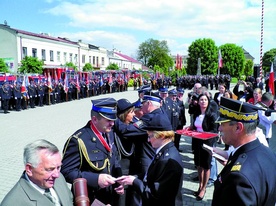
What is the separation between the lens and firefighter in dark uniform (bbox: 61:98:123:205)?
2.84m

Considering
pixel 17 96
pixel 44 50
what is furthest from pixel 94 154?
pixel 44 50

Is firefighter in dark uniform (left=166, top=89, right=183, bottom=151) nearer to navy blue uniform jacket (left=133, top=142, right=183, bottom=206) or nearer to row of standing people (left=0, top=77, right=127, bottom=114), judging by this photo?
navy blue uniform jacket (left=133, top=142, right=183, bottom=206)

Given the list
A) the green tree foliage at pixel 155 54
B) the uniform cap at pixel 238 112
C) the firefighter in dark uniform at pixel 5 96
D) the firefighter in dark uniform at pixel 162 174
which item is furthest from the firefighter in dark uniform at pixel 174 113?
the green tree foliage at pixel 155 54

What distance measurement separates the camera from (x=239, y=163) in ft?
6.23

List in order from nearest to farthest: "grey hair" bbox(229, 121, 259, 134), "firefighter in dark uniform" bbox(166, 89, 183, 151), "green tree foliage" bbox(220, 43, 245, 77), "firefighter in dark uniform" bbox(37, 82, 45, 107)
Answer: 1. "grey hair" bbox(229, 121, 259, 134)
2. "firefighter in dark uniform" bbox(166, 89, 183, 151)
3. "firefighter in dark uniform" bbox(37, 82, 45, 107)
4. "green tree foliage" bbox(220, 43, 245, 77)

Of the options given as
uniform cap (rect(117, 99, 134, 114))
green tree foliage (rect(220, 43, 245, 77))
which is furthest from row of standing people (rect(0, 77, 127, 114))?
green tree foliage (rect(220, 43, 245, 77))

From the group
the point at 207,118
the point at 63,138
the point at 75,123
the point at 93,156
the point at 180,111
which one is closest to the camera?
the point at 93,156

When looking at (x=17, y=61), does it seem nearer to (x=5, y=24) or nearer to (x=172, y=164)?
(x=5, y=24)

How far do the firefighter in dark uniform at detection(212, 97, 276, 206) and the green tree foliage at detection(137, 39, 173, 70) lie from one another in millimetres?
83237

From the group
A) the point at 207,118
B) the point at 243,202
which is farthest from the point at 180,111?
the point at 243,202

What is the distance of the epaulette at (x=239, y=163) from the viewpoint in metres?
1.87

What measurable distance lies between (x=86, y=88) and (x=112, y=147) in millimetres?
24417

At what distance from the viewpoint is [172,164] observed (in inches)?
98.5

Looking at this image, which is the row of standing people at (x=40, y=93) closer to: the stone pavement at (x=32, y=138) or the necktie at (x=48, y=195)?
the stone pavement at (x=32, y=138)
